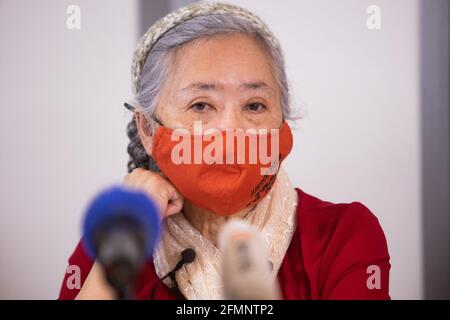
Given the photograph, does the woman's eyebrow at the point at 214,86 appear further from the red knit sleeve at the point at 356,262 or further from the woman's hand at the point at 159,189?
the red knit sleeve at the point at 356,262

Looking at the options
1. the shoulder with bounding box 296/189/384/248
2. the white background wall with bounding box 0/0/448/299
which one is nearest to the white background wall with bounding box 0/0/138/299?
the white background wall with bounding box 0/0/448/299

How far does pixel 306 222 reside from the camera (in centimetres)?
123

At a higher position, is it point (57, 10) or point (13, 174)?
point (57, 10)

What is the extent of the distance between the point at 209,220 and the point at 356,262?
1.20 feet

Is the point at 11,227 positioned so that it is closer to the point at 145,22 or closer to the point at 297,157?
the point at 145,22

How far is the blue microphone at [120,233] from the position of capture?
49 cm

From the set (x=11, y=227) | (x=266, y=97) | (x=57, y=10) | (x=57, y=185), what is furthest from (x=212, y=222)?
(x=57, y=10)

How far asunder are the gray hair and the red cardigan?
28cm

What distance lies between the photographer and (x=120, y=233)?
52 cm

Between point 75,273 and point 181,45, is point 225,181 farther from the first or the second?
point 75,273

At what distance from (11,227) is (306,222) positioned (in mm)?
775

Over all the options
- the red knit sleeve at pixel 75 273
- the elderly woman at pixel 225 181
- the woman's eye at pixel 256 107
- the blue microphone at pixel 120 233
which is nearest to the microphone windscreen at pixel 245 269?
the blue microphone at pixel 120 233

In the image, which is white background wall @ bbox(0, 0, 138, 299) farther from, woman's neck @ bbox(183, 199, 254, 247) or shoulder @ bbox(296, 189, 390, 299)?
shoulder @ bbox(296, 189, 390, 299)

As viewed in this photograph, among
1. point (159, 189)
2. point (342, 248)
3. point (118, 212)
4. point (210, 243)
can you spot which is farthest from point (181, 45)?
point (118, 212)
